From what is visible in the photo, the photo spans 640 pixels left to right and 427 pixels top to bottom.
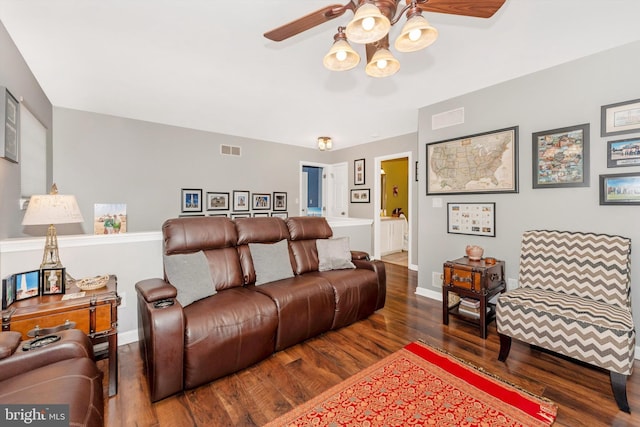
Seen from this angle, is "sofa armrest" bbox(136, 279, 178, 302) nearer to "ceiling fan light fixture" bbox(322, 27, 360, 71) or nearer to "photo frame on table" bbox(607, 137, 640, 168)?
"ceiling fan light fixture" bbox(322, 27, 360, 71)

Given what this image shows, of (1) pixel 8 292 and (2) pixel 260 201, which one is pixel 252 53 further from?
(2) pixel 260 201

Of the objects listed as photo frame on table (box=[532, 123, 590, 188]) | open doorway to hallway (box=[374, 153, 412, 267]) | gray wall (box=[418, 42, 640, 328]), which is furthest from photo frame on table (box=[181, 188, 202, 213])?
photo frame on table (box=[532, 123, 590, 188])

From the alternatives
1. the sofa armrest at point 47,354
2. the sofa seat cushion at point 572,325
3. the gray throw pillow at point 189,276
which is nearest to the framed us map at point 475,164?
the sofa seat cushion at point 572,325

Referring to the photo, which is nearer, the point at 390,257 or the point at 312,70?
the point at 312,70

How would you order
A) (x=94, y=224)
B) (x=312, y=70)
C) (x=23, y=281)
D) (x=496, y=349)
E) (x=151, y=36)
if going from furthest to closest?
(x=94, y=224) < (x=312, y=70) < (x=496, y=349) < (x=151, y=36) < (x=23, y=281)

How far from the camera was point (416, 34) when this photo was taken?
1.40 meters

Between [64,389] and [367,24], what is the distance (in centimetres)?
204

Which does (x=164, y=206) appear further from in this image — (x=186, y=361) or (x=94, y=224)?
(x=186, y=361)

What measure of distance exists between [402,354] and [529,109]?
271 centimetres

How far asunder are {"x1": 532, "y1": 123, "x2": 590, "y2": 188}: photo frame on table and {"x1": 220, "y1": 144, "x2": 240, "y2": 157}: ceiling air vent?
4634 mm

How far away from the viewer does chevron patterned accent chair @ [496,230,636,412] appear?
1.73 meters

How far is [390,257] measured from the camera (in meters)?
6.21

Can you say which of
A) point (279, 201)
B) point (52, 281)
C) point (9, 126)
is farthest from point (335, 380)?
point (279, 201)

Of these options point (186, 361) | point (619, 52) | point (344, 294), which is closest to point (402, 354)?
point (344, 294)
